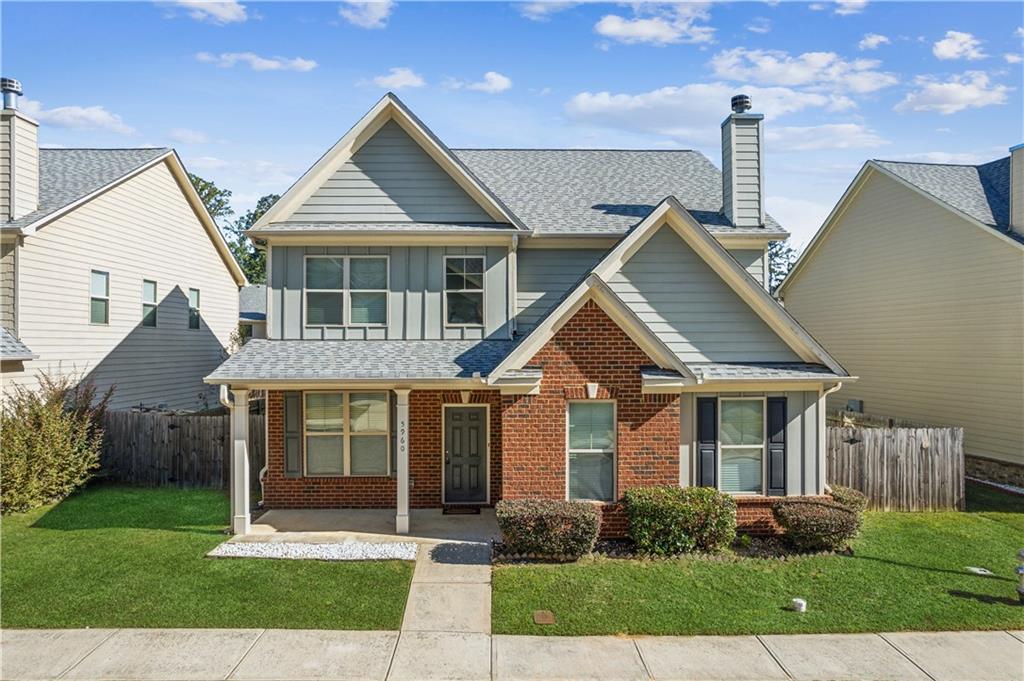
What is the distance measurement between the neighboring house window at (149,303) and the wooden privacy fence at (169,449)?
4346 mm

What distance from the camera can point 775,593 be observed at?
8.16m

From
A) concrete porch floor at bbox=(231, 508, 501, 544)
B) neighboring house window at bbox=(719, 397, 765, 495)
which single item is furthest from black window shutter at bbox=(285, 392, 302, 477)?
neighboring house window at bbox=(719, 397, 765, 495)

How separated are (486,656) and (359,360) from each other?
612 centimetres

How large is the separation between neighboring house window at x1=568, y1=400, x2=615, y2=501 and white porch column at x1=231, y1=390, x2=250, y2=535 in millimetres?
5786

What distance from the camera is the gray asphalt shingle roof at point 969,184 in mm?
15422

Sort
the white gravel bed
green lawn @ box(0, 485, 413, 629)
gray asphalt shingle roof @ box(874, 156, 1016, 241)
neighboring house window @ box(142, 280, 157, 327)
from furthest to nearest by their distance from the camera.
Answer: neighboring house window @ box(142, 280, 157, 327) → gray asphalt shingle roof @ box(874, 156, 1016, 241) → the white gravel bed → green lawn @ box(0, 485, 413, 629)

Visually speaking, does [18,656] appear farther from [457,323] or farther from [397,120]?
[397,120]

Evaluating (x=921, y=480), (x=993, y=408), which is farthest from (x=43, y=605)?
(x=993, y=408)

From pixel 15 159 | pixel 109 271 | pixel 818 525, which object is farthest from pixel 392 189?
pixel 818 525

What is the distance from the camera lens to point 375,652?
22.0 feet

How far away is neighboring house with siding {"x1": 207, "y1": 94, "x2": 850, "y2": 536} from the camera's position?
10.0 meters

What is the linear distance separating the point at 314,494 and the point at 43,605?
4.89 metres

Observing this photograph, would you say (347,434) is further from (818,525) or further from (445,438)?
(818,525)

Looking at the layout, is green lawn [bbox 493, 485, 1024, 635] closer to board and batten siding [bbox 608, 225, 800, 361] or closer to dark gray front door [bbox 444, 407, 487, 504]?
dark gray front door [bbox 444, 407, 487, 504]
